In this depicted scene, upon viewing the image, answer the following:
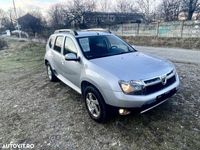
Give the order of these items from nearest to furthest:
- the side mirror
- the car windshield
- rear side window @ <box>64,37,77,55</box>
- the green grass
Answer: the side mirror → the car windshield → rear side window @ <box>64,37,77,55</box> → the green grass

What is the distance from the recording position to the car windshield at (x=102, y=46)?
14.1 ft

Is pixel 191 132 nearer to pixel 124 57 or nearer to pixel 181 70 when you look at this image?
pixel 124 57

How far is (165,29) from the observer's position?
71.6 feet

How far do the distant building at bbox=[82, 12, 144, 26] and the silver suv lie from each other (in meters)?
39.2

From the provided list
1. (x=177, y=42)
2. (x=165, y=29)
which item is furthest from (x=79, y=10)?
(x=177, y=42)

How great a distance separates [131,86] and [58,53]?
9.56 ft

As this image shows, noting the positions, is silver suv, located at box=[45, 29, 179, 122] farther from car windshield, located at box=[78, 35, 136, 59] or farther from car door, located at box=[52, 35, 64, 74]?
car door, located at box=[52, 35, 64, 74]

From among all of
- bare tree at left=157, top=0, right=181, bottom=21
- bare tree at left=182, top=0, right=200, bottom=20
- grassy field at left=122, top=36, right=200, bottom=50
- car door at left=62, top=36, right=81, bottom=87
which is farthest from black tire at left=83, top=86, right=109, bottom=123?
bare tree at left=157, top=0, right=181, bottom=21

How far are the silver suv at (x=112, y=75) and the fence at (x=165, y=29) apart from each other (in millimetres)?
16699

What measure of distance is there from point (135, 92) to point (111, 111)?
58 centimetres

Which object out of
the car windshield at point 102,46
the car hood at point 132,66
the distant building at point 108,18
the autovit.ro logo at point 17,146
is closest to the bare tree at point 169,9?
the distant building at point 108,18

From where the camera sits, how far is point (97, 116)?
3.76m

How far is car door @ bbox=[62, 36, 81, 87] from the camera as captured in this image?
14.1 ft

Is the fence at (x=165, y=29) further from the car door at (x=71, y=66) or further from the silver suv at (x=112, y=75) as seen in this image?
the car door at (x=71, y=66)
